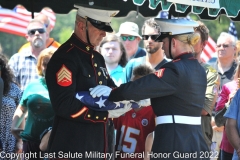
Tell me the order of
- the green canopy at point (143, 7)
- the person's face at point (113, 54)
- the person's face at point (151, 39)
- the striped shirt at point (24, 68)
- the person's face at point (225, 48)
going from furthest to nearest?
the person's face at point (225, 48) → the striped shirt at point (24, 68) → the person's face at point (113, 54) → the person's face at point (151, 39) → the green canopy at point (143, 7)

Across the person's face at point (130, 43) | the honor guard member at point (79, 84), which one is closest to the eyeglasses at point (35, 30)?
the person's face at point (130, 43)

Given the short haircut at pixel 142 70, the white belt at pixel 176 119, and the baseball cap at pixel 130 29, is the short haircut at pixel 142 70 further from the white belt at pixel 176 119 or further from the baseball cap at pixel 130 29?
the baseball cap at pixel 130 29

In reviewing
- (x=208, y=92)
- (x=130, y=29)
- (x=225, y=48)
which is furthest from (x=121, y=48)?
(x=225, y=48)

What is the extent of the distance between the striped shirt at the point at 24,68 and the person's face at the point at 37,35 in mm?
233

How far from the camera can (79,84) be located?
6.73 m

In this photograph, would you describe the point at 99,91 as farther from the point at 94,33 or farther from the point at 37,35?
the point at 37,35

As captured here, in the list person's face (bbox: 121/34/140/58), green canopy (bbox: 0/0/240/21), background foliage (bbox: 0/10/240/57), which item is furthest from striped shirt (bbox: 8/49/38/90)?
background foliage (bbox: 0/10/240/57)

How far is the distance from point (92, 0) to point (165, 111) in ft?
6.31

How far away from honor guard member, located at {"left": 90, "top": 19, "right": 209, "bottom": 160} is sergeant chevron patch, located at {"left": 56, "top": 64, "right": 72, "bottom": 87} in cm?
25

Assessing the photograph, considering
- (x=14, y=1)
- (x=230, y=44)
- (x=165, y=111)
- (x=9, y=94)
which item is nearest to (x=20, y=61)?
(x=9, y=94)

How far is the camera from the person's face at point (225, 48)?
11.3 meters

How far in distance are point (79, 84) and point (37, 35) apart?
3.99 metres

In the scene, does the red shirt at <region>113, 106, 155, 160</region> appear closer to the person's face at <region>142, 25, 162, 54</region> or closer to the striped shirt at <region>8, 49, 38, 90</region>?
the person's face at <region>142, 25, 162, 54</region>

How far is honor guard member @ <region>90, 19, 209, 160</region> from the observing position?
6.45 m
